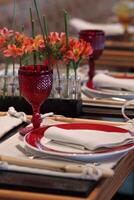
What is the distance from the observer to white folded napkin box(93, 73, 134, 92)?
5.77 feet

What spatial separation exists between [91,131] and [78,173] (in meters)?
0.21

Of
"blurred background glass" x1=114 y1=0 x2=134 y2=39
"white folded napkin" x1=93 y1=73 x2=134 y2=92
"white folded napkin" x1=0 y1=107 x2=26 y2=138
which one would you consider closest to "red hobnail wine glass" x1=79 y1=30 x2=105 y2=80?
"white folded napkin" x1=93 y1=73 x2=134 y2=92

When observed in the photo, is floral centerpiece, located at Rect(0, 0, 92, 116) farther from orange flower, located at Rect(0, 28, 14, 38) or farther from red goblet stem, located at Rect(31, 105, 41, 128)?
red goblet stem, located at Rect(31, 105, 41, 128)

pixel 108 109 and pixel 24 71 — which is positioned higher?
pixel 24 71

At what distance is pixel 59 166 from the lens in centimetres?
106

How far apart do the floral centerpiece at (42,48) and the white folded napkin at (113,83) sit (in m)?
0.33

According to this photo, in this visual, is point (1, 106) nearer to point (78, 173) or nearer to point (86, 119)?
point (86, 119)

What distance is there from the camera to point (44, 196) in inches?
38.1

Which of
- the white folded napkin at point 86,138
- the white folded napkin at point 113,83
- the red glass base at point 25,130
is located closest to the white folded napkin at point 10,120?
the red glass base at point 25,130

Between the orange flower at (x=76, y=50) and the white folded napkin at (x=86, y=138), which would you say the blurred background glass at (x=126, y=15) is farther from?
the white folded napkin at (x=86, y=138)

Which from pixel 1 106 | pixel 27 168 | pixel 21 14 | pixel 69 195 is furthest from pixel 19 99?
pixel 21 14

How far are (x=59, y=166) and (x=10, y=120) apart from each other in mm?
359

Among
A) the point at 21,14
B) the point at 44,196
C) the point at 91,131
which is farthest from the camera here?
the point at 21,14

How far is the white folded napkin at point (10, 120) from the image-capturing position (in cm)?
132
